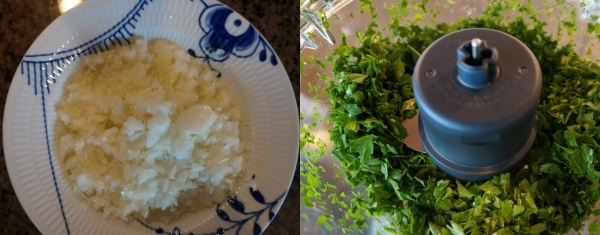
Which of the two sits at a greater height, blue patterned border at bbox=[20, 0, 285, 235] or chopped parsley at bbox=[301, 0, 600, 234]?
blue patterned border at bbox=[20, 0, 285, 235]

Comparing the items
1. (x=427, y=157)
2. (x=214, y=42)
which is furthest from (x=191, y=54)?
(x=427, y=157)

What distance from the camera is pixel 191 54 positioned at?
3.31ft

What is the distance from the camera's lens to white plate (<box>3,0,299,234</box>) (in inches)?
36.9

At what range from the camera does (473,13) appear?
1.00 m

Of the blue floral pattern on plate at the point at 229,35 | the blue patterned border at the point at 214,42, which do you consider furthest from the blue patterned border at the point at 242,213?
the blue floral pattern on plate at the point at 229,35

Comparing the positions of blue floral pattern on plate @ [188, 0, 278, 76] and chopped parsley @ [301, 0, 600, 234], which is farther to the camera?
blue floral pattern on plate @ [188, 0, 278, 76]

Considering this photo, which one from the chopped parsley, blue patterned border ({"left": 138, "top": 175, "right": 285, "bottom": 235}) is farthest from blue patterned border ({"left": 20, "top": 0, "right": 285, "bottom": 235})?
the chopped parsley

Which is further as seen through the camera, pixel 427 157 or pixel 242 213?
pixel 242 213

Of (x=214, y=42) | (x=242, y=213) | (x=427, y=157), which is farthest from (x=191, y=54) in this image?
(x=427, y=157)

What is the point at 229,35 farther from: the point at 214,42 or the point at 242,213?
the point at 242,213

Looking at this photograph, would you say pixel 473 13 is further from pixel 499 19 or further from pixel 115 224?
pixel 115 224

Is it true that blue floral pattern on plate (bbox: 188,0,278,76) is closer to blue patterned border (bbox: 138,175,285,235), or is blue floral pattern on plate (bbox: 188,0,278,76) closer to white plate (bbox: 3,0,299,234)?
white plate (bbox: 3,0,299,234)

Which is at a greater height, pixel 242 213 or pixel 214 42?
pixel 214 42

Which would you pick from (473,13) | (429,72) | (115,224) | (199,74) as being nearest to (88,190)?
(115,224)
